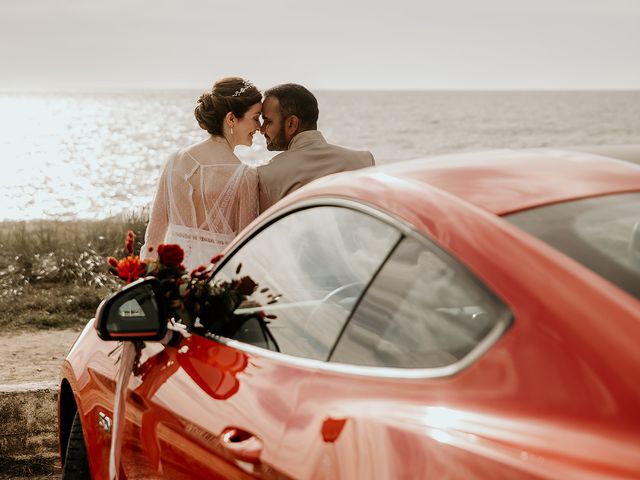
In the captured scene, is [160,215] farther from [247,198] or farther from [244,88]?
[244,88]

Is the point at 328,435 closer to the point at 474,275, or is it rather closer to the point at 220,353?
the point at 474,275

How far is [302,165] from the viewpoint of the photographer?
609 cm

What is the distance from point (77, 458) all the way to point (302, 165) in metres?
2.27

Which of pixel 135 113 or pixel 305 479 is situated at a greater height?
pixel 305 479

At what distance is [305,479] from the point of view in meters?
2.39

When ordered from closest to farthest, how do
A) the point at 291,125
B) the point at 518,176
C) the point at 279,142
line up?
the point at 518,176
the point at 291,125
the point at 279,142

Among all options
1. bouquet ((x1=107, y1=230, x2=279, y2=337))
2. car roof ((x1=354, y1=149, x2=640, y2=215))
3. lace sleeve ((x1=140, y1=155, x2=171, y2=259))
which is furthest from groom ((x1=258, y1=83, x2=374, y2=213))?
car roof ((x1=354, y1=149, x2=640, y2=215))

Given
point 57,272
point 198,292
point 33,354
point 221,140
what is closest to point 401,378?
point 198,292

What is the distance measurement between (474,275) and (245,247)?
127 centimetres

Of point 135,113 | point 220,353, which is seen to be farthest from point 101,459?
point 135,113

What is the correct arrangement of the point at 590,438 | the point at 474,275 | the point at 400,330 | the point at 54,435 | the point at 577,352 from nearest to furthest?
the point at 590,438, the point at 577,352, the point at 474,275, the point at 400,330, the point at 54,435

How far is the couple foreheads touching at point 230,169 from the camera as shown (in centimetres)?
605

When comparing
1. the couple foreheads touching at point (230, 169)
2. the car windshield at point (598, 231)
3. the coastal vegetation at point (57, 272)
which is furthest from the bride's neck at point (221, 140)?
the coastal vegetation at point (57, 272)

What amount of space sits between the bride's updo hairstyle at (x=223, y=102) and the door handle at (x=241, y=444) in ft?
11.9
